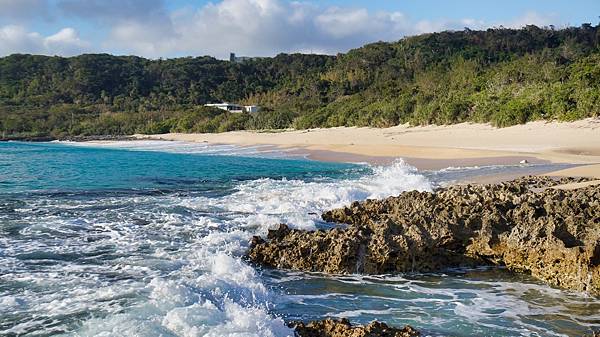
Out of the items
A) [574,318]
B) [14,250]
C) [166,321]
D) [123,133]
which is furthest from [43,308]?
[123,133]

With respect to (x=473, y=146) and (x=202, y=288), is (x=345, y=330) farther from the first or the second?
(x=473, y=146)

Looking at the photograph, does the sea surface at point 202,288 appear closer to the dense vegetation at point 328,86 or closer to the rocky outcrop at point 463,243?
the rocky outcrop at point 463,243

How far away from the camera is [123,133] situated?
9231 centimetres

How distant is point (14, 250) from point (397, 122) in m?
43.4

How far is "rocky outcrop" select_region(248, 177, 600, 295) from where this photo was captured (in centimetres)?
809

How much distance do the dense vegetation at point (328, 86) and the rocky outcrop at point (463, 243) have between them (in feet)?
84.6

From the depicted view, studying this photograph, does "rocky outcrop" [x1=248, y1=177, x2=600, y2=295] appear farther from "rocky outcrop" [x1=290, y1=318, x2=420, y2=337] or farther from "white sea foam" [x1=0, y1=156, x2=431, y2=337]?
"rocky outcrop" [x1=290, y1=318, x2=420, y2=337]

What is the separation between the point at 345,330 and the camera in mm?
5449

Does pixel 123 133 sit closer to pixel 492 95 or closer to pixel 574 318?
pixel 492 95

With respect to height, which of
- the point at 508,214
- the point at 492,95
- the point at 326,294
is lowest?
the point at 326,294

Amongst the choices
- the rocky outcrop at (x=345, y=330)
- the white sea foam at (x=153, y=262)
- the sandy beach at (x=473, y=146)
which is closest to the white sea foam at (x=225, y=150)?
the sandy beach at (x=473, y=146)

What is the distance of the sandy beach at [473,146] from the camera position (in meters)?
24.9

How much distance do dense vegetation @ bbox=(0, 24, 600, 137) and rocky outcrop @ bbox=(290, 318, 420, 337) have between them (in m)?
30.9

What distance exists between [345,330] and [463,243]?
4.51m
